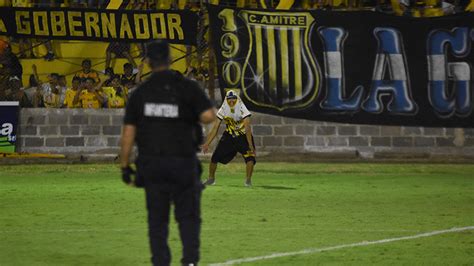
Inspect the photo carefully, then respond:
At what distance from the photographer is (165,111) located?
951 centimetres

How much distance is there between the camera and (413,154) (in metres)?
27.6

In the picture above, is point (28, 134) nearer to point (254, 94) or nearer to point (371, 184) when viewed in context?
point (254, 94)

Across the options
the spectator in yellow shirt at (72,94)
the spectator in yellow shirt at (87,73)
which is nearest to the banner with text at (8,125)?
the spectator in yellow shirt at (72,94)

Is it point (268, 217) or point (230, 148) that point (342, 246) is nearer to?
point (268, 217)

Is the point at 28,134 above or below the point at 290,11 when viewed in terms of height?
below

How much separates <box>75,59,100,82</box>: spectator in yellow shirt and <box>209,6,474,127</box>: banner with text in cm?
310

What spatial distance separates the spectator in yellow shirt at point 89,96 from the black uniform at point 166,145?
58.4 feet

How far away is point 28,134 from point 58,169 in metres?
2.28

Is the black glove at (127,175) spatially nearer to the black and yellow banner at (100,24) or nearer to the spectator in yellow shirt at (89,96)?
the black and yellow banner at (100,24)

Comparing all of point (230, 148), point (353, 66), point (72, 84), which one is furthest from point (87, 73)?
point (230, 148)

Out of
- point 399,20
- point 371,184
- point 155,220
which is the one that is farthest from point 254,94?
point 155,220

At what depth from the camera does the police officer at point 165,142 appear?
9.52 m

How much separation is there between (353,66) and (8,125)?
8.74m

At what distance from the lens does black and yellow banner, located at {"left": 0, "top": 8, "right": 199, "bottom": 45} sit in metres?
27.1
